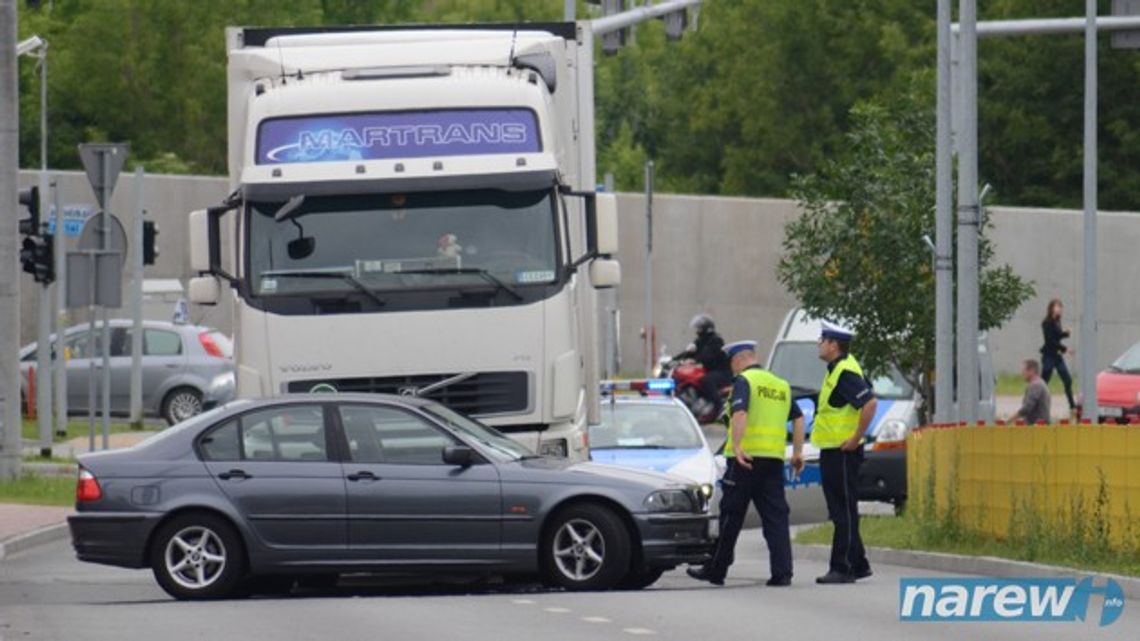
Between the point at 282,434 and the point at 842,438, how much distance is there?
3.90 metres

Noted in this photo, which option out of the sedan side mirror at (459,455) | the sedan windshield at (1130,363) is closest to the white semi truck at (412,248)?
the sedan side mirror at (459,455)

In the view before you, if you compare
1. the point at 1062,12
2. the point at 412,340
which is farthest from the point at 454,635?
the point at 1062,12

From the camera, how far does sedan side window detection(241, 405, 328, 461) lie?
19.0 meters

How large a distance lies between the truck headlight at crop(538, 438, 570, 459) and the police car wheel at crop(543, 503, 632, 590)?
60.0 inches

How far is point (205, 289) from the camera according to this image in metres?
20.4

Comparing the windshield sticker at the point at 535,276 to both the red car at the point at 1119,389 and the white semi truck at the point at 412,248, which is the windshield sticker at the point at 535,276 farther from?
the red car at the point at 1119,389

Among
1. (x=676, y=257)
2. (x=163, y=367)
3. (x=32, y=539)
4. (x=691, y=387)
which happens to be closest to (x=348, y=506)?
(x=32, y=539)

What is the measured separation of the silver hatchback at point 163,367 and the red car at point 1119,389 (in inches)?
532

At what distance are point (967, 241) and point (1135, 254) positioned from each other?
2758 centimetres

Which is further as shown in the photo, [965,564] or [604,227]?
[965,564]

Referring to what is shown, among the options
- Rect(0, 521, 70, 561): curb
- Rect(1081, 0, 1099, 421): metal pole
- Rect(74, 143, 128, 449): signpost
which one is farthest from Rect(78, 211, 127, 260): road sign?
Rect(1081, 0, 1099, 421): metal pole

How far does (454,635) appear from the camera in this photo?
15859 millimetres

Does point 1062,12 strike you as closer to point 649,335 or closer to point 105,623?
point 649,335

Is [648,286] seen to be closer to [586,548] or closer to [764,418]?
[764,418]
